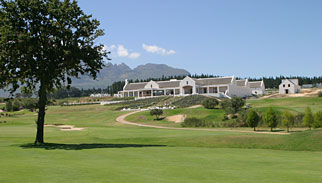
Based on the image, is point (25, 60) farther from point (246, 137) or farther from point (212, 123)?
point (212, 123)

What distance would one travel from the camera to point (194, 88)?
99.4 m

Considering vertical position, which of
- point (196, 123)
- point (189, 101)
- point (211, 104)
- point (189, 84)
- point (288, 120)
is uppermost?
point (189, 84)

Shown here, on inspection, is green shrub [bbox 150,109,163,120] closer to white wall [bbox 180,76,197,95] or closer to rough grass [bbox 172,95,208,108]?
rough grass [bbox 172,95,208,108]

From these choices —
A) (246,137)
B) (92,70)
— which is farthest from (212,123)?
(92,70)

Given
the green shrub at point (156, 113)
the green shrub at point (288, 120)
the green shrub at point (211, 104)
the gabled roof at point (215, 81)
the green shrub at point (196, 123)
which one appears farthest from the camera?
the gabled roof at point (215, 81)

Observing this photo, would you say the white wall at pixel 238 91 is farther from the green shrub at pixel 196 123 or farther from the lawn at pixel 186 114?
the green shrub at pixel 196 123

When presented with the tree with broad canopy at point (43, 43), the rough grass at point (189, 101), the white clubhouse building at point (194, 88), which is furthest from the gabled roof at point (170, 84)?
the tree with broad canopy at point (43, 43)

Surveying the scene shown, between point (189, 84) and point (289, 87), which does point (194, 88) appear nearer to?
point (189, 84)

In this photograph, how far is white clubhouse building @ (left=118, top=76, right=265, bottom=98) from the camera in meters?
98.9

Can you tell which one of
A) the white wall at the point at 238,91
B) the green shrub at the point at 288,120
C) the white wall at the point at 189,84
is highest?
the white wall at the point at 189,84

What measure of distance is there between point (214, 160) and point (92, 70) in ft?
47.8

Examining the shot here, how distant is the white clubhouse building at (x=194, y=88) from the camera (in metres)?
98.9

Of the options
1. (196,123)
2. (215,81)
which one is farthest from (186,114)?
(215,81)

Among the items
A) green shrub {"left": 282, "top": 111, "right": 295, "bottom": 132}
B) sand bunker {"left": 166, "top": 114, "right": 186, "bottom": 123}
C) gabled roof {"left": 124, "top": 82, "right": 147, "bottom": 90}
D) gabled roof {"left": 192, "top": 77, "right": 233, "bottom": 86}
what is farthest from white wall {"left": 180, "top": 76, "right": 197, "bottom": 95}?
green shrub {"left": 282, "top": 111, "right": 295, "bottom": 132}
